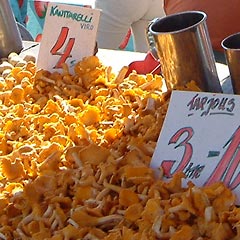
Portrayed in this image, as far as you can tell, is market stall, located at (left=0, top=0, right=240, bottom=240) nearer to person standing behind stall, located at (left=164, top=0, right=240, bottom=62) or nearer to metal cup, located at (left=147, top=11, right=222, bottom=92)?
metal cup, located at (left=147, top=11, right=222, bottom=92)

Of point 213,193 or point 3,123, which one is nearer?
Answer: point 213,193

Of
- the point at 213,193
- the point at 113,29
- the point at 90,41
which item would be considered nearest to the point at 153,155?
the point at 213,193

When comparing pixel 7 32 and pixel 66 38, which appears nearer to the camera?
pixel 66 38

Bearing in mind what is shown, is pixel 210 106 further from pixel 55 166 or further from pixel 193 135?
pixel 55 166

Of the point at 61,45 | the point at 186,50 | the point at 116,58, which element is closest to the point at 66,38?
the point at 61,45

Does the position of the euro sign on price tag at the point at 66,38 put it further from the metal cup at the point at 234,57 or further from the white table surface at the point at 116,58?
the metal cup at the point at 234,57

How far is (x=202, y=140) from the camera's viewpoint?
80 cm

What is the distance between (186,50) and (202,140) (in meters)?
0.22

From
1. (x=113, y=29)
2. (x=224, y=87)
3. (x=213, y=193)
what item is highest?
(x=213, y=193)

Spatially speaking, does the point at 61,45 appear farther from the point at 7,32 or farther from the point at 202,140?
the point at 202,140

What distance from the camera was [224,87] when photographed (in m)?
1.12

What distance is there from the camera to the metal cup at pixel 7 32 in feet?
4.86

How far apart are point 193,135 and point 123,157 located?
0.10m

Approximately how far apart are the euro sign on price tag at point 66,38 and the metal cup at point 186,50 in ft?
0.84
